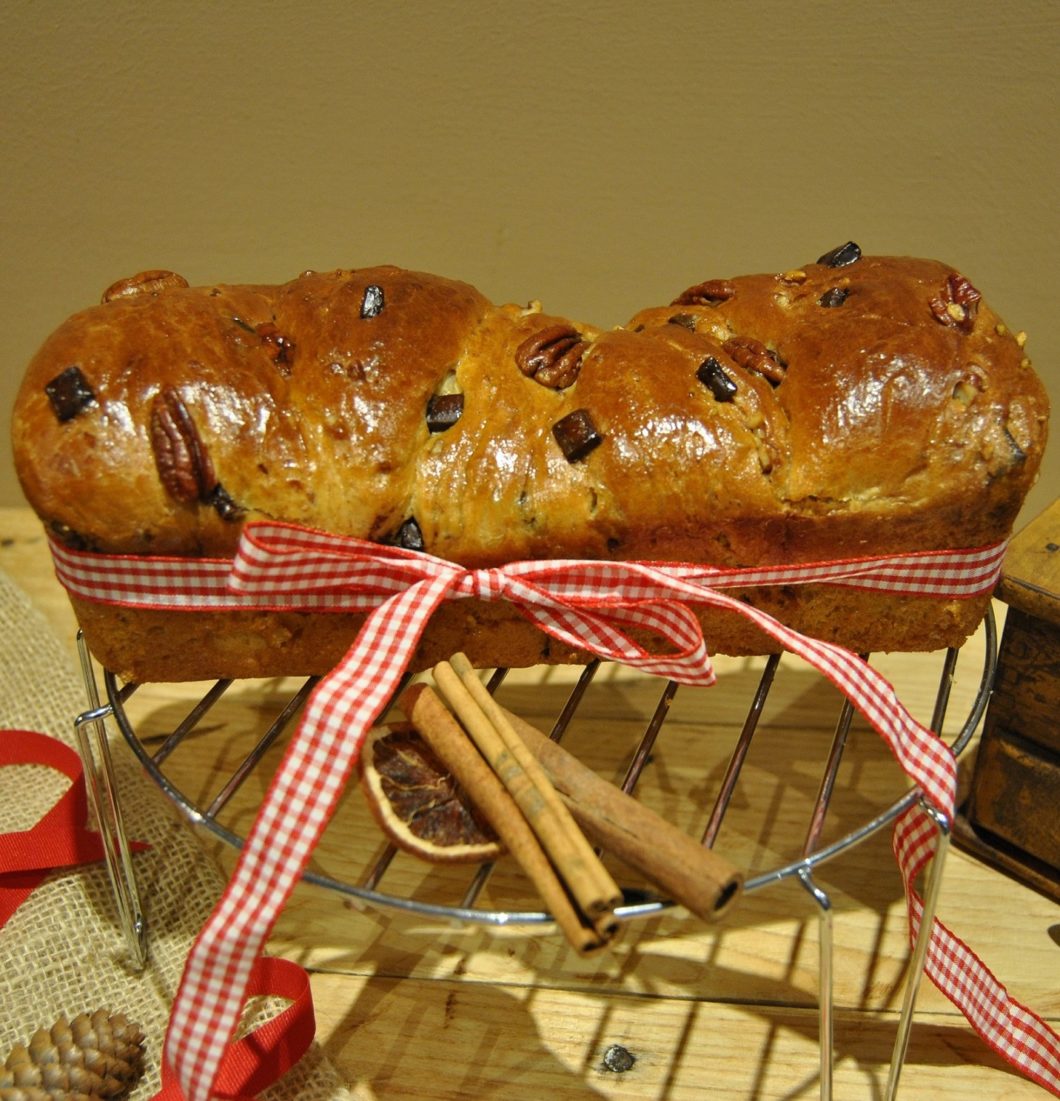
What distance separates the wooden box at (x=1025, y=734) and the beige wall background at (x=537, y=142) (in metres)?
0.61

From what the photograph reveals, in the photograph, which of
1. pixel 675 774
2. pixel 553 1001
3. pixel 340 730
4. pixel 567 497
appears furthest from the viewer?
pixel 675 774

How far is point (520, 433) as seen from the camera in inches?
46.1

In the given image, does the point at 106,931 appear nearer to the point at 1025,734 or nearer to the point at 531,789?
the point at 531,789

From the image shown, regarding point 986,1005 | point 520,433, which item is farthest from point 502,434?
point 986,1005

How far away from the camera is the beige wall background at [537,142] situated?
5.30ft

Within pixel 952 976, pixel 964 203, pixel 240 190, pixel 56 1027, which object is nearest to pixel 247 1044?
pixel 56 1027

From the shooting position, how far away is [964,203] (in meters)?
1.74

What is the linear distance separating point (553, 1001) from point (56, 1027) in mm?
580

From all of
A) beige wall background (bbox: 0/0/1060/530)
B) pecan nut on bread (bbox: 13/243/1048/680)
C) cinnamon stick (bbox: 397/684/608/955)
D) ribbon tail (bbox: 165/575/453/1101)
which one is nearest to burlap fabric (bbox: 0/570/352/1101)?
ribbon tail (bbox: 165/575/453/1101)

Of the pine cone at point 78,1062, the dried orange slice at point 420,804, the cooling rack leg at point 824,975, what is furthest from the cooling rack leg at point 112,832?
the cooling rack leg at point 824,975

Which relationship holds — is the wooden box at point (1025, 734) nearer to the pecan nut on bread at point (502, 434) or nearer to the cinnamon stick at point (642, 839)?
the pecan nut on bread at point (502, 434)

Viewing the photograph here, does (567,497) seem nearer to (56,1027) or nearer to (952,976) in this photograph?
(952,976)

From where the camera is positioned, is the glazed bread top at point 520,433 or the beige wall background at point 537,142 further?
the beige wall background at point 537,142

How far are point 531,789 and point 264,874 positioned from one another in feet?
0.84
